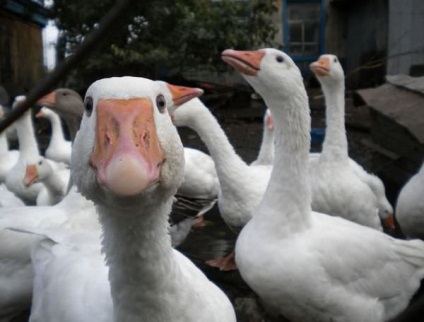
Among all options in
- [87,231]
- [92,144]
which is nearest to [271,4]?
[87,231]

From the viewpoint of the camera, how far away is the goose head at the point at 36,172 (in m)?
4.98

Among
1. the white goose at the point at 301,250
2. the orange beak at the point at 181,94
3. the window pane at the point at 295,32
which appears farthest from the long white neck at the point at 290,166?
the window pane at the point at 295,32

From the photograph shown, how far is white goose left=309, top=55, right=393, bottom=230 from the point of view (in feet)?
12.7

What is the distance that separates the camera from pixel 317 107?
12.8 metres

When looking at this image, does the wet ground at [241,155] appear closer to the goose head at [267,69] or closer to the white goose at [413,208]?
the white goose at [413,208]

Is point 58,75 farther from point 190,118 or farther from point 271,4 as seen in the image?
point 271,4

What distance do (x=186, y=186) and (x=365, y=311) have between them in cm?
238

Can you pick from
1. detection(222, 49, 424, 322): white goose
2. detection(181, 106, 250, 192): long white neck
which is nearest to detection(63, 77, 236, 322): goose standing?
detection(222, 49, 424, 322): white goose

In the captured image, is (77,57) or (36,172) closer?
(77,57)

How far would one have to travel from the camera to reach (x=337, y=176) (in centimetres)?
397

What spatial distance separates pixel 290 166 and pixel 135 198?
188 cm

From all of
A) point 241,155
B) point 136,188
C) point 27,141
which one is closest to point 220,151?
point 27,141

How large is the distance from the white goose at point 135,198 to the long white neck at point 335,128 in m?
2.39

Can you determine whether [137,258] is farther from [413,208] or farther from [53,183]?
[53,183]
